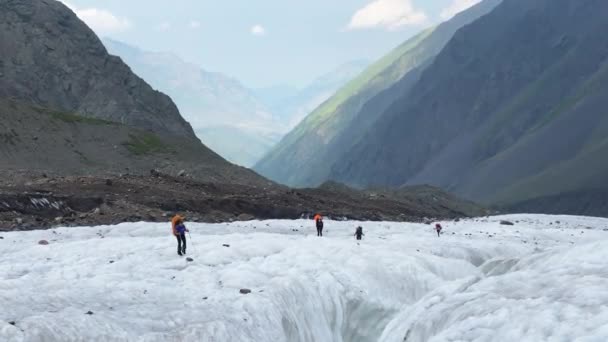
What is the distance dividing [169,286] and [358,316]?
26.5 ft

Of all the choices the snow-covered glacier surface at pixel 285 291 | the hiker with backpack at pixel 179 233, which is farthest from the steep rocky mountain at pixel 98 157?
the hiker with backpack at pixel 179 233

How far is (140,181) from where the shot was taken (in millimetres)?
64562

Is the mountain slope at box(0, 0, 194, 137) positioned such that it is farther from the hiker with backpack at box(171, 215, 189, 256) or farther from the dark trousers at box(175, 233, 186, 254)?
the dark trousers at box(175, 233, 186, 254)

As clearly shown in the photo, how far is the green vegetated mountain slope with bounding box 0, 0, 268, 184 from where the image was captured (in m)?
98.3

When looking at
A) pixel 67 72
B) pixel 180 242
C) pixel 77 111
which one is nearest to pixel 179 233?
pixel 180 242

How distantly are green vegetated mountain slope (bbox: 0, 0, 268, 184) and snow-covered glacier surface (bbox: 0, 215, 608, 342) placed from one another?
2314 inches

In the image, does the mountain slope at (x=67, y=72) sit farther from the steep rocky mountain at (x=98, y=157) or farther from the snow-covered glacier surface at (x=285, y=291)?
the snow-covered glacier surface at (x=285, y=291)

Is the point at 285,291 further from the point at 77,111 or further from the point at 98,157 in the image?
the point at 77,111

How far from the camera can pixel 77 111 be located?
138m

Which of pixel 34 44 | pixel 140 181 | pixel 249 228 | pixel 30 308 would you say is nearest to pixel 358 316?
pixel 30 308

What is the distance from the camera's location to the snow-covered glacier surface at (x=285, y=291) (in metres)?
19.4

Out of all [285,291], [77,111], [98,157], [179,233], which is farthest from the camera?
[77,111]

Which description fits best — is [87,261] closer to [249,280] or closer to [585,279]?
[249,280]

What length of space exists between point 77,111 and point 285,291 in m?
120
